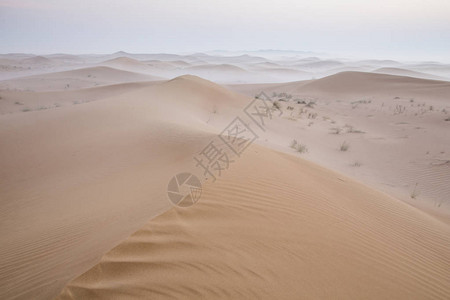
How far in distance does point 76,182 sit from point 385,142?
10071mm

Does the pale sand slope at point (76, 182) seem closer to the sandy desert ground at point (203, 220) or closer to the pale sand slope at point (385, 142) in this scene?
the sandy desert ground at point (203, 220)

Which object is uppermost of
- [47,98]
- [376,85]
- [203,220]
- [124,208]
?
[376,85]

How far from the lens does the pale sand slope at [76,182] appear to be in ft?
7.26

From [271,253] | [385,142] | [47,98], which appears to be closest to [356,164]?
[385,142]

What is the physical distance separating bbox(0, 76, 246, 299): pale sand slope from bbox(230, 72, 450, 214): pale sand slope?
424 cm

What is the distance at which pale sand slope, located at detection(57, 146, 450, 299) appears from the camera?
5.89 feet

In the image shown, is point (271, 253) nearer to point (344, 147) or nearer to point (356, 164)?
point (356, 164)

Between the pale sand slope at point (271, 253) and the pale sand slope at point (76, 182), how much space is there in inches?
11.7

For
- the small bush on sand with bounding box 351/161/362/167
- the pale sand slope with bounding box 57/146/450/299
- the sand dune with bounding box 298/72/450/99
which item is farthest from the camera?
the sand dune with bounding box 298/72/450/99

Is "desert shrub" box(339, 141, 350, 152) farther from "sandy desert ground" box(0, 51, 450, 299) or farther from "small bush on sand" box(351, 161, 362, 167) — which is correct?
"small bush on sand" box(351, 161, 362, 167)

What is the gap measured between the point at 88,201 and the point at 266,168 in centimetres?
267

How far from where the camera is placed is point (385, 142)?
→ 32.0 feet

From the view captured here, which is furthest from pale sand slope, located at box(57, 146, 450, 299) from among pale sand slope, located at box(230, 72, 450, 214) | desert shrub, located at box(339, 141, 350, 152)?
desert shrub, located at box(339, 141, 350, 152)

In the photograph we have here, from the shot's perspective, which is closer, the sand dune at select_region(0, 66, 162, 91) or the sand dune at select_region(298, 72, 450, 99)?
the sand dune at select_region(298, 72, 450, 99)
